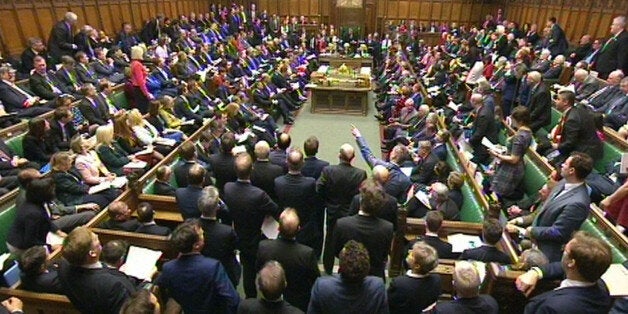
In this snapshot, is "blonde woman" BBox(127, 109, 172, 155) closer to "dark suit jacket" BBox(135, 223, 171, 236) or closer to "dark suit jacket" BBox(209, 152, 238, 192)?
"dark suit jacket" BBox(209, 152, 238, 192)

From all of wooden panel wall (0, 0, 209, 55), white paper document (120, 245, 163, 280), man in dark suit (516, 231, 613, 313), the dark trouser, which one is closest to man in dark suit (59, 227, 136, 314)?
white paper document (120, 245, 163, 280)

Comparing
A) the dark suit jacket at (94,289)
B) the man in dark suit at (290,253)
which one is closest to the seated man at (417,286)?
the man in dark suit at (290,253)

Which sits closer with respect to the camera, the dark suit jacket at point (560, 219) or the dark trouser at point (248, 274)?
the dark suit jacket at point (560, 219)

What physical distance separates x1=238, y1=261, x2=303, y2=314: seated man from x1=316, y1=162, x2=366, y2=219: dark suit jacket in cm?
182

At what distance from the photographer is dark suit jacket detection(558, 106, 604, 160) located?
4.67 meters

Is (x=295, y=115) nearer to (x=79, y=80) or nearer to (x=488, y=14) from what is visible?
(x=79, y=80)

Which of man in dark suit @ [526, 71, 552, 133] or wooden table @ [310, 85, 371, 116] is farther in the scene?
wooden table @ [310, 85, 371, 116]

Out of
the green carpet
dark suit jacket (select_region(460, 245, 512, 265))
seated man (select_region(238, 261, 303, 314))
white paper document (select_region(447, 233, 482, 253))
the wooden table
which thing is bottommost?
the green carpet

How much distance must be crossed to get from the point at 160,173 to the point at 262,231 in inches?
57.4

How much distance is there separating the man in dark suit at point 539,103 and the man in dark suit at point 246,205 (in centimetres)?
449

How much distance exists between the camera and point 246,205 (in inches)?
136

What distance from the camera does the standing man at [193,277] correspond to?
243 cm

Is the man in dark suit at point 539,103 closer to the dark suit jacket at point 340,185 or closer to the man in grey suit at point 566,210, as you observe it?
the man in grey suit at point 566,210

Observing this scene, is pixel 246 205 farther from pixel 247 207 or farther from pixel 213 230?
pixel 213 230
